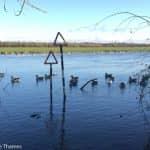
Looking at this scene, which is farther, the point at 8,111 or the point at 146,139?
the point at 8,111

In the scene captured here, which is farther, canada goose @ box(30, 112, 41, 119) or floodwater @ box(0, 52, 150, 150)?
canada goose @ box(30, 112, 41, 119)

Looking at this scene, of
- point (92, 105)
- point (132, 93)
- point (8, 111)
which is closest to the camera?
point (8, 111)

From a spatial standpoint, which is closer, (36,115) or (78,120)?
(78,120)

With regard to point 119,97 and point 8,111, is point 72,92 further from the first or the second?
point 8,111

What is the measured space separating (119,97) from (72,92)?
569 cm

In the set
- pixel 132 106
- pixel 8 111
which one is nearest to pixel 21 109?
pixel 8 111

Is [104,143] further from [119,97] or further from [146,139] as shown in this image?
[119,97]

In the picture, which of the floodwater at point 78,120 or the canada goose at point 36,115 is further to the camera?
the canada goose at point 36,115

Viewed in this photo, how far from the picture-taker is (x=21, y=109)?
1144 inches

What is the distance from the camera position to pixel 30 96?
1422 inches

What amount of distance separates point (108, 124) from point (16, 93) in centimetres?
1708

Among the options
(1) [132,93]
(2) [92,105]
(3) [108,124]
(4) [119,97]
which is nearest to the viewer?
(3) [108,124]

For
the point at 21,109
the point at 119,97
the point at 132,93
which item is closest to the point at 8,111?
the point at 21,109

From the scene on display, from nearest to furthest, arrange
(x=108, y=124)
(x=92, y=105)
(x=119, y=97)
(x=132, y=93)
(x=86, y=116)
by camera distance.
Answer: (x=108, y=124) → (x=86, y=116) → (x=92, y=105) → (x=119, y=97) → (x=132, y=93)
